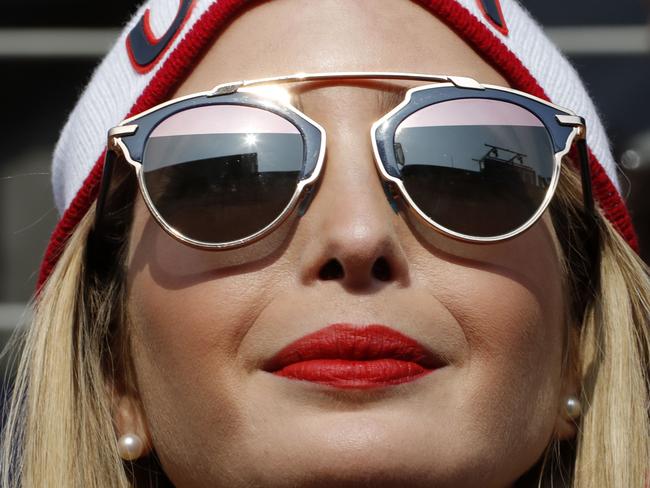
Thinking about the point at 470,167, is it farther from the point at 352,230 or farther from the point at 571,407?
the point at 571,407

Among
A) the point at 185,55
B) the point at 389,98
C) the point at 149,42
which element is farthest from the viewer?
the point at 149,42

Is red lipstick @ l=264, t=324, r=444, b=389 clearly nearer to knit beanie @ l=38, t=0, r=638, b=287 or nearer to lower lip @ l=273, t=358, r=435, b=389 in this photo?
lower lip @ l=273, t=358, r=435, b=389

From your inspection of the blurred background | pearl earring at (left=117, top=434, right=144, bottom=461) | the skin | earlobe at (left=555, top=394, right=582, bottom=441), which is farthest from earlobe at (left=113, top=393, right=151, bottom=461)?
the blurred background

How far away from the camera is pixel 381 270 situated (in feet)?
4.79

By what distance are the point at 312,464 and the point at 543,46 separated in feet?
3.26

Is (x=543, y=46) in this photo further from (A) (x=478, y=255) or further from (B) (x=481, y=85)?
(A) (x=478, y=255)

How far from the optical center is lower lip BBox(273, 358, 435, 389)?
1418mm

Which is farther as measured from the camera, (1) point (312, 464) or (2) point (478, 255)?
(2) point (478, 255)

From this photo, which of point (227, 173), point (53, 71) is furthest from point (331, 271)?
point (53, 71)

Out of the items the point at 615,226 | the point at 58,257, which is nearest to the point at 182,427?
the point at 58,257

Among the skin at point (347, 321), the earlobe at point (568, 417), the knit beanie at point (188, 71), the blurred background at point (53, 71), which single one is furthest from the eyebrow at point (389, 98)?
the blurred background at point (53, 71)

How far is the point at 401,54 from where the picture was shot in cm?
160

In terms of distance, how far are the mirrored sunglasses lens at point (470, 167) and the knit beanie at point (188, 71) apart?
0.23m

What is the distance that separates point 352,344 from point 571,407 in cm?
54
